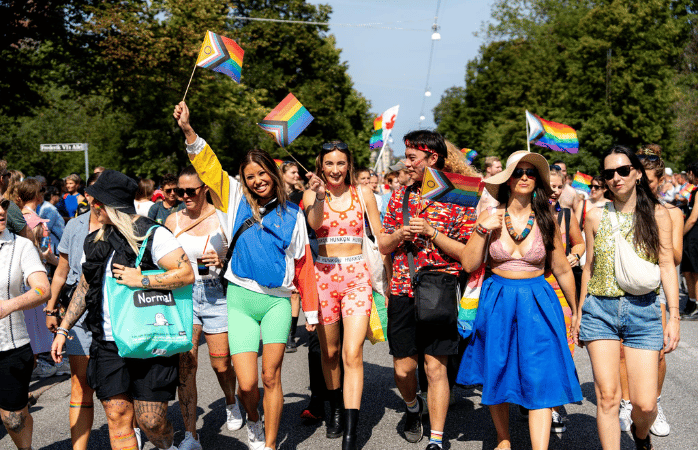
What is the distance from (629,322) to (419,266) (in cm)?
144

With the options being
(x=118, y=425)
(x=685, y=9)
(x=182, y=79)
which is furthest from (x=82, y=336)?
(x=685, y=9)

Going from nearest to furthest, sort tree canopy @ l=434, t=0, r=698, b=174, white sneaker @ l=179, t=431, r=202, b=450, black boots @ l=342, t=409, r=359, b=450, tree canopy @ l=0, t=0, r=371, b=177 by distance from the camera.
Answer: black boots @ l=342, t=409, r=359, b=450 → white sneaker @ l=179, t=431, r=202, b=450 → tree canopy @ l=0, t=0, r=371, b=177 → tree canopy @ l=434, t=0, r=698, b=174

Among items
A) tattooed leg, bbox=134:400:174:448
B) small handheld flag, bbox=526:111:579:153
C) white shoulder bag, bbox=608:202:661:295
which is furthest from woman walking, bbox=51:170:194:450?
small handheld flag, bbox=526:111:579:153

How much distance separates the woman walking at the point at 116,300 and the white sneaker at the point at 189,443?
85cm

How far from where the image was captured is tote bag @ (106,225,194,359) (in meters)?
3.78

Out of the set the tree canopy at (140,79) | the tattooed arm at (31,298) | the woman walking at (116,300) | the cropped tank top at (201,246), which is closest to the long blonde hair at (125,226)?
the woman walking at (116,300)

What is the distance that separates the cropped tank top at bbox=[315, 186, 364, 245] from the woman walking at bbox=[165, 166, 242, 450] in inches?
29.9

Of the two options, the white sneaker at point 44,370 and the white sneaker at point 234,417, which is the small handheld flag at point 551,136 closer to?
the white sneaker at point 234,417

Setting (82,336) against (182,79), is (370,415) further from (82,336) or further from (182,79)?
(182,79)

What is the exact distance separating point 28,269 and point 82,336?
0.60 metres

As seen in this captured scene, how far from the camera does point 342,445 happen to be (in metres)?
4.80

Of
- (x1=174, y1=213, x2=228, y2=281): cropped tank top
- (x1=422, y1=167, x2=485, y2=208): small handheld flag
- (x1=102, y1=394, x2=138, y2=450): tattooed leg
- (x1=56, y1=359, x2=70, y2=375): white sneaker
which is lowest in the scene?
(x1=56, y1=359, x2=70, y2=375): white sneaker

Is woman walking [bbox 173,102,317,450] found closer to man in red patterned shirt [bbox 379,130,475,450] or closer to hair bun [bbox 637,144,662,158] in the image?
man in red patterned shirt [bbox 379,130,475,450]

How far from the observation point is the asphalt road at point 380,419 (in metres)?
5.12
